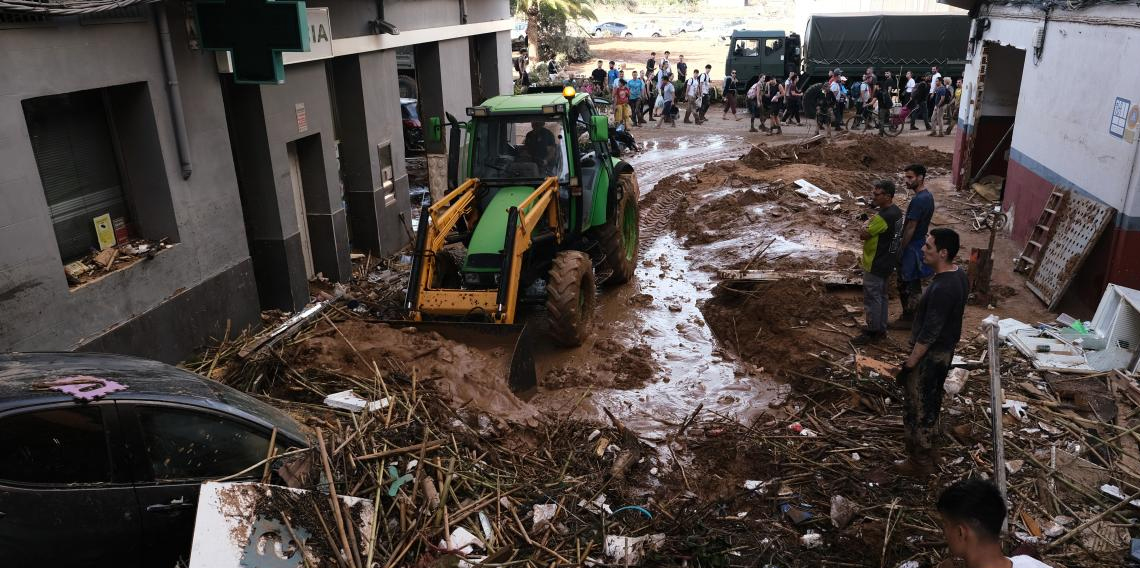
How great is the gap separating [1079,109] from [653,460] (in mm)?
7900

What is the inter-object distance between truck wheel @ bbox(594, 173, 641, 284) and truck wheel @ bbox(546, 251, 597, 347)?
144 cm

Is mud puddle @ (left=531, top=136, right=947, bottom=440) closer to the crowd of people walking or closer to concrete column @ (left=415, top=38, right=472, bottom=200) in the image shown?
concrete column @ (left=415, top=38, right=472, bottom=200)

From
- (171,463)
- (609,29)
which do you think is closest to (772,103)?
(171,463)

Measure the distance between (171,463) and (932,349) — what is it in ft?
16.3

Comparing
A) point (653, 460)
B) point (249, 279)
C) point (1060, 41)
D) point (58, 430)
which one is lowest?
Result: point (653, 460)

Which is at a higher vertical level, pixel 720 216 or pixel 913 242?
pixel 913 242

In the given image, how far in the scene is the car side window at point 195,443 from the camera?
3.97m

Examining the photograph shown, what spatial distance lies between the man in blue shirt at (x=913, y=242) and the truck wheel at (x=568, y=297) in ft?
11.5

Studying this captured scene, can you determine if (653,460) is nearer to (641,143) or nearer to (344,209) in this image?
(344,209)

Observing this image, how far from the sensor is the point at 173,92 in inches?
295

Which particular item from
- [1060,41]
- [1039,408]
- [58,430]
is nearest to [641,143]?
[1060,41]

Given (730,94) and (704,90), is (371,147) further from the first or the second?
(730,94)

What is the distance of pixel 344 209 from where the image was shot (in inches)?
438

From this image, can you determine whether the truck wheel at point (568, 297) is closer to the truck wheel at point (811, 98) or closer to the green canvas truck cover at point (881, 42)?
the truck wheel at point (811, 98)
